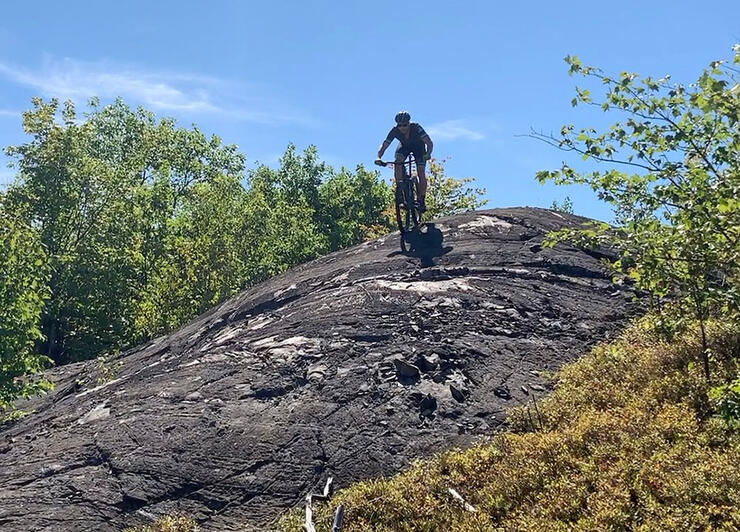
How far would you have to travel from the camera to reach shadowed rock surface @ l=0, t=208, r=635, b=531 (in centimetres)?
771

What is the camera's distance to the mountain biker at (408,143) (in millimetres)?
14141

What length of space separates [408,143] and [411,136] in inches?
6.0

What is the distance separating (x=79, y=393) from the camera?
11.6 m

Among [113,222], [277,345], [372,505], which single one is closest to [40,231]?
[113,222]

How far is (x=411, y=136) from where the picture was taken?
14.1 meters

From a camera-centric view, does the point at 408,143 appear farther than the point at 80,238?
No

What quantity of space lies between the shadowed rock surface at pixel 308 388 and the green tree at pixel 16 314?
623mm

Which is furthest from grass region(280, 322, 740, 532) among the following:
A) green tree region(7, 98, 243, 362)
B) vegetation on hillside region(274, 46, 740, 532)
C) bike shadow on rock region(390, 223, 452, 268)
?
green tree region(7, 98, 243, 362)

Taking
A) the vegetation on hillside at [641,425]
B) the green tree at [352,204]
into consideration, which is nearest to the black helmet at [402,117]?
the vegetation on hillside at [641,425]

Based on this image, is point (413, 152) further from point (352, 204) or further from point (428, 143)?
point (352, 204)

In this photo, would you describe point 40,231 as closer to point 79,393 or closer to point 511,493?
point 79,393

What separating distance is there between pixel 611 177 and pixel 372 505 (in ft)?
13.3

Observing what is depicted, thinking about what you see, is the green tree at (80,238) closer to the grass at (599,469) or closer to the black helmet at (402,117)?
the black helmet at (402,117)

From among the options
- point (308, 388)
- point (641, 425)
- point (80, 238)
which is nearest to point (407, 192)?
point (308, 388)
